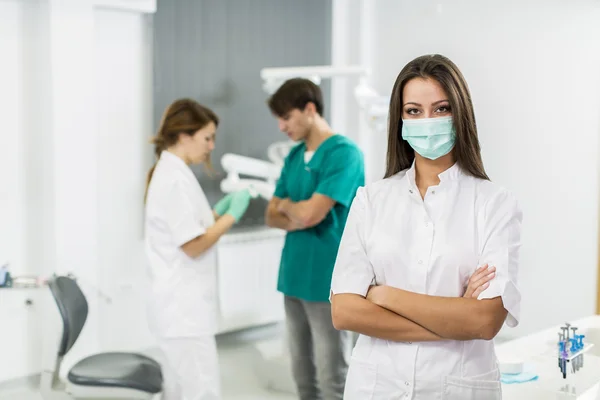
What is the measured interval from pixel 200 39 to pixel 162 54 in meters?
0.23

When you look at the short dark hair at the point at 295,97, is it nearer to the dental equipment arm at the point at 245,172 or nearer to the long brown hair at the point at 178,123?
the long brown hair at the point at 178,123

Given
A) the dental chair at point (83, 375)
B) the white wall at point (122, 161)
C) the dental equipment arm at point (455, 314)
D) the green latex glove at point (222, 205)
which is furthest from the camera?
the white wall at point (122, 161)

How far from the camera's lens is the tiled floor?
9.14 ft

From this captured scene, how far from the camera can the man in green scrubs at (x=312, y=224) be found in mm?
2156

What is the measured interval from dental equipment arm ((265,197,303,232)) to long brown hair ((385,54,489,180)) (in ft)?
2.95

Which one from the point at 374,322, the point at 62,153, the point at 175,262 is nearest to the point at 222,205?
the point at 175,262

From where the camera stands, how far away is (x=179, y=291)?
2.10 meters

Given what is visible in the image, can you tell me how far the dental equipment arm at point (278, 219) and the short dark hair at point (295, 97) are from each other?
292mm

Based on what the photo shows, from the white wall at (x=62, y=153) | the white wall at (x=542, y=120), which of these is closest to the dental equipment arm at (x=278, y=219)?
the white wall at (x=62, y=153)

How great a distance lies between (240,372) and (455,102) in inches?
84.2

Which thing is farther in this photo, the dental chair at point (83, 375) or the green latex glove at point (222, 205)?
the green latex glove at point (222, 205)

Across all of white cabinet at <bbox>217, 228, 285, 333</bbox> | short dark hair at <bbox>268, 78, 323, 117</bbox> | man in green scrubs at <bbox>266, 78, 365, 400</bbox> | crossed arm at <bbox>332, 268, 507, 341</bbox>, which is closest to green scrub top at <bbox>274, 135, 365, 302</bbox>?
man in green scrubs at <bbox>266, 78, 365, 400</bbox>

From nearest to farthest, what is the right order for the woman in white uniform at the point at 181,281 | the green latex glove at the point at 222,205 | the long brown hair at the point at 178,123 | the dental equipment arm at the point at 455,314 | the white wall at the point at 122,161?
the dental equipment arm at the point at 455,314
the woman in white uniform at the point at 181,281
the long brown hair at the point at 178,123
the green latex glove at the point at 222,205
the white wall at the point at 122,161

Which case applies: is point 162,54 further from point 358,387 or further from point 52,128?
point 358,387
